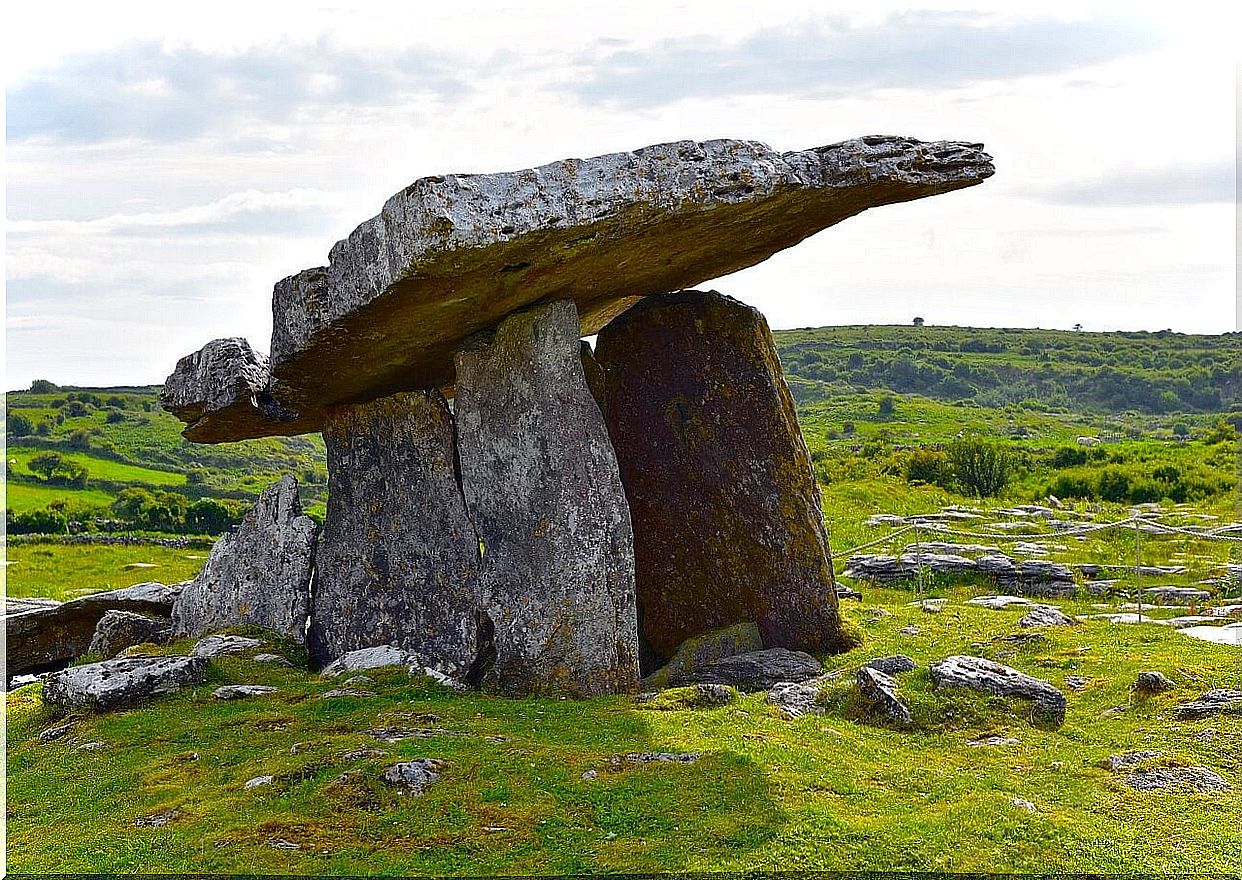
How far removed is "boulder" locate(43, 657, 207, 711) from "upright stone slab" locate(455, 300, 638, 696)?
2.99m

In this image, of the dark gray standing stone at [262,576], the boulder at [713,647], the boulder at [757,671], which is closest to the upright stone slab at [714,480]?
the boulder at [713,647]

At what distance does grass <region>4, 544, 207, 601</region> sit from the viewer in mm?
27250

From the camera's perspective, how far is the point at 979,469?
115 ft

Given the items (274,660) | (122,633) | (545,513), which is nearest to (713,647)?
(545,513)

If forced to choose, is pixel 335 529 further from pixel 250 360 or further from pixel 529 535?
pixel 529 535

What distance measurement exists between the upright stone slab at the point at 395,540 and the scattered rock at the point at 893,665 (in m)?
4.33

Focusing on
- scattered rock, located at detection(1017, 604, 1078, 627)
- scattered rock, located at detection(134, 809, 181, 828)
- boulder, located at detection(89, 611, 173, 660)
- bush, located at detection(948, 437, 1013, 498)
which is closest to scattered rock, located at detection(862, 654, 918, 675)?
scattered rock, located at detection(1017, 604, 1078, 627)

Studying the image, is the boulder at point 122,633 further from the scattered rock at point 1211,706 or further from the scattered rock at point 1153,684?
the scattered rock at point 1211,706

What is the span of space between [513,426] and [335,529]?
325cm

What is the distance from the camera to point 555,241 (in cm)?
1096

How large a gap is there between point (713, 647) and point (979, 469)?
75.7 feet

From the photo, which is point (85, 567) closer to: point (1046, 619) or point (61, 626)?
point (61, 626)

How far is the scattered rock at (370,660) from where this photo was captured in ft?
42.4

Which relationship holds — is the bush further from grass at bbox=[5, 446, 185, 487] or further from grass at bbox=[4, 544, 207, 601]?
grass at bbox=[5, 446, 185, 487]
